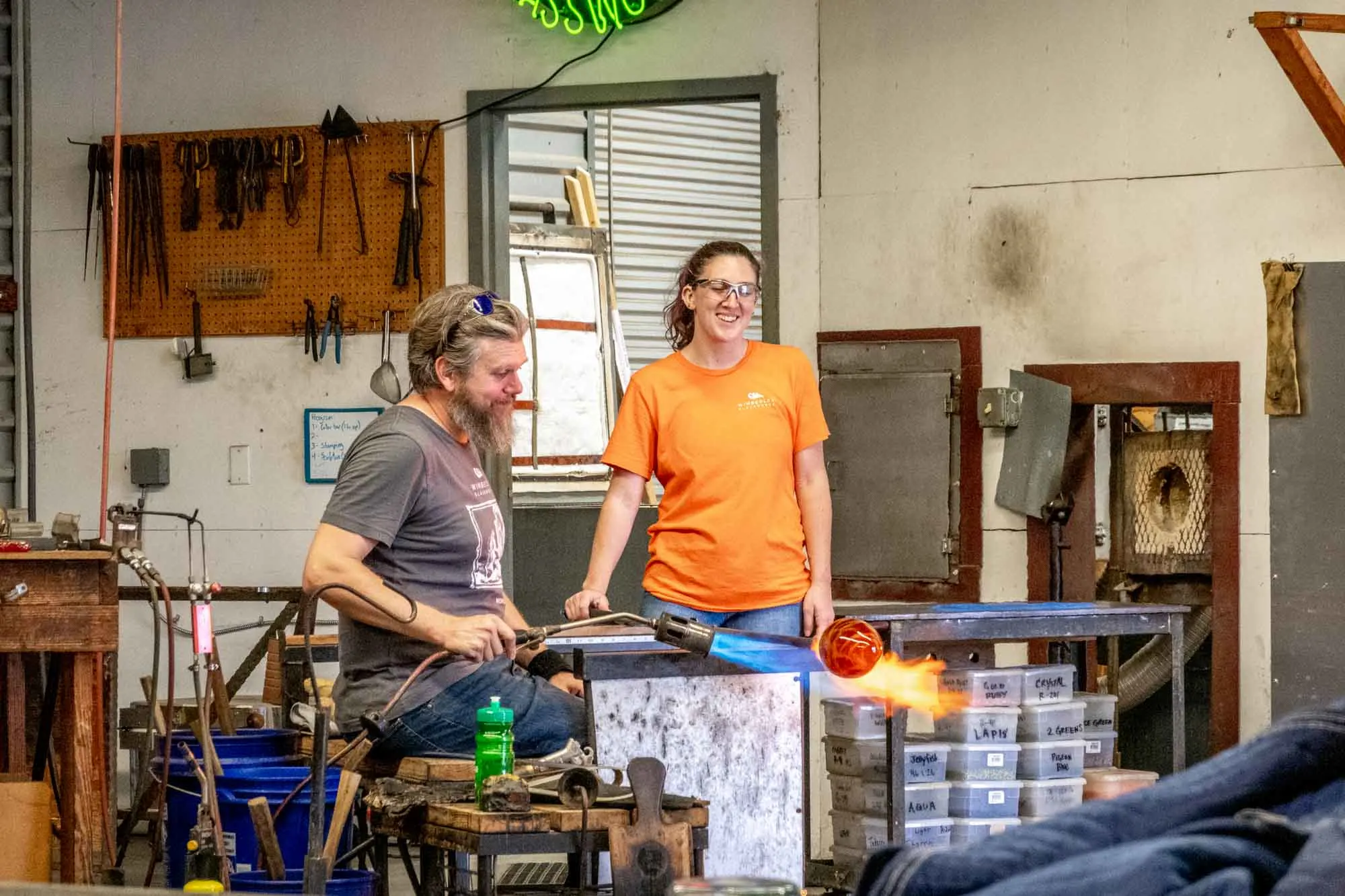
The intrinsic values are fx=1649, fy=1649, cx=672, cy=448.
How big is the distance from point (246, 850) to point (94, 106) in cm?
418

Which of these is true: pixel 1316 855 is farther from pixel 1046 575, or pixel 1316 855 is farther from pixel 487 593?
pixel 1046 575

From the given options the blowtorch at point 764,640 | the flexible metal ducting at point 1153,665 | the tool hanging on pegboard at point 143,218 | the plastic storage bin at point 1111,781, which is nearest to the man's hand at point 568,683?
the blowtorch at point 764,640

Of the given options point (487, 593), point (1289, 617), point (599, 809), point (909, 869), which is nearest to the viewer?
point (909, 869)

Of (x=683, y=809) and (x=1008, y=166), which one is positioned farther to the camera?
(x=1008, y=166)

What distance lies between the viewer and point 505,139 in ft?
22.0

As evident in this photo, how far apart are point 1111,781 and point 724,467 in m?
1.41

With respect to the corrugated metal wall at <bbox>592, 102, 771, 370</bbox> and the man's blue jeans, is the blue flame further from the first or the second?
the corrugated metal wall at <bbox>592, 102, 771, 370</bbox>

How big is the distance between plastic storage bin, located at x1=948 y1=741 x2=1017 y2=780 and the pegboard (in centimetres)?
311

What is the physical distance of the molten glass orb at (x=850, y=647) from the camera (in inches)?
151

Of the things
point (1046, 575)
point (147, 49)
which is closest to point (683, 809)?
point (1046, 575)

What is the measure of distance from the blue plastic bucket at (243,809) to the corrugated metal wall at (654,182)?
505 cm

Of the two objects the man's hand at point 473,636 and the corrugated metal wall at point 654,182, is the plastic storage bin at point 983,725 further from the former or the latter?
the corrugated metal wall at point 654,182

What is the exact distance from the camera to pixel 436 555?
3629 millimetres

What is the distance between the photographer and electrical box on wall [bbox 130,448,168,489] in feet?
22.4
